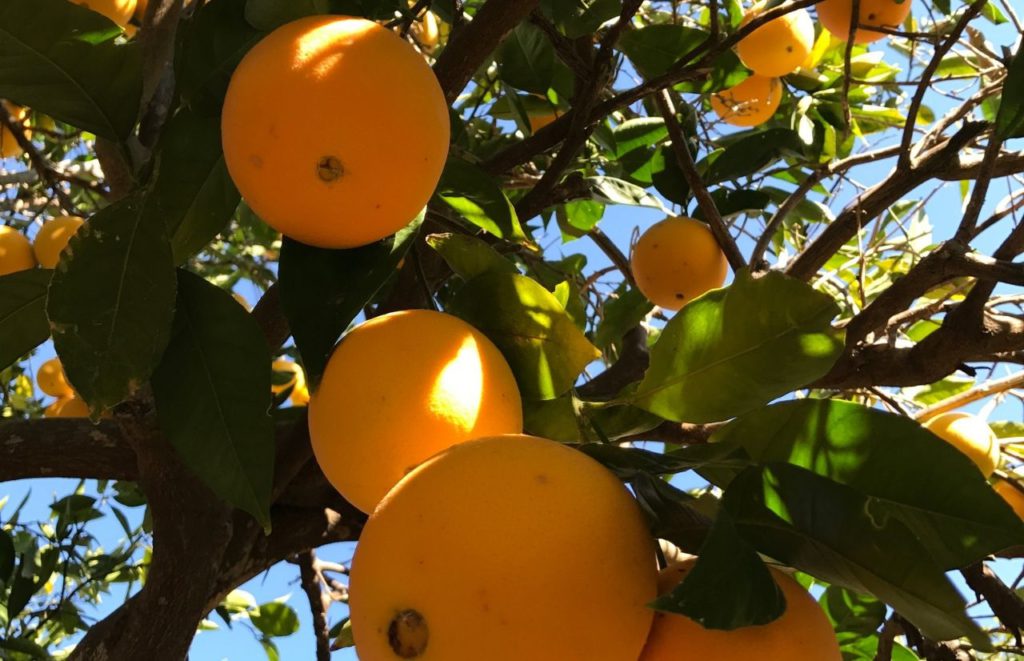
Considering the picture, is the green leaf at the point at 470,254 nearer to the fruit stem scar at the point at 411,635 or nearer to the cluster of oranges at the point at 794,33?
the fruit stem scar at the point at 411,635

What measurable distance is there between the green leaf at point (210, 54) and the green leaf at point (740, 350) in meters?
0.56

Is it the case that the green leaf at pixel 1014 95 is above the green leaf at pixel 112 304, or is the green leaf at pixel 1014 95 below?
below

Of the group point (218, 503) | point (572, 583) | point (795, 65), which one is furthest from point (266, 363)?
point (795, 65)

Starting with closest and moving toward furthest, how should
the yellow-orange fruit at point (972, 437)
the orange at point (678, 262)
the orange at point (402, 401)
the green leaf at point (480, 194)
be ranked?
the orange at point (402, 401)
the green leaf at point (480, 194)
the yellow-orange fruit at point (972, 437)
the orange at point (678, 262)

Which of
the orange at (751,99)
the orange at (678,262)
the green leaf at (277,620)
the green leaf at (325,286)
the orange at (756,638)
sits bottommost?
the orange at (756,638)

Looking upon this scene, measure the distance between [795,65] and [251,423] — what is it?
177 cm

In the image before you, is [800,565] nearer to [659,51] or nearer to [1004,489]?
[659,51]

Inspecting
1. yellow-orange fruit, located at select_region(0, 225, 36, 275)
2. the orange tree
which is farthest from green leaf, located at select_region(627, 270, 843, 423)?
yellow-orange fruit, located at select_region(0, 225, 36, 275)

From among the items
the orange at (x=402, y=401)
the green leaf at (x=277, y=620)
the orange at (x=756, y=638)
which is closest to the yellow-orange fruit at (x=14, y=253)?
the green leaf at (x=277, y=620)

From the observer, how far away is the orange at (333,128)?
2.59 ft

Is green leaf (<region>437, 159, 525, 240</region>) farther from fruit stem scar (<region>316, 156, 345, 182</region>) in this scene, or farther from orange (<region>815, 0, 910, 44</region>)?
orange (<region>815, 0, 910, 44</region>)

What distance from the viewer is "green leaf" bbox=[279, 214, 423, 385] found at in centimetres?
90

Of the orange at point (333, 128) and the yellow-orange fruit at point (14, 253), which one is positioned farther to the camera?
the yellow-orange fruit at point (14, 253)

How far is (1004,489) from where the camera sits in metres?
1.98
